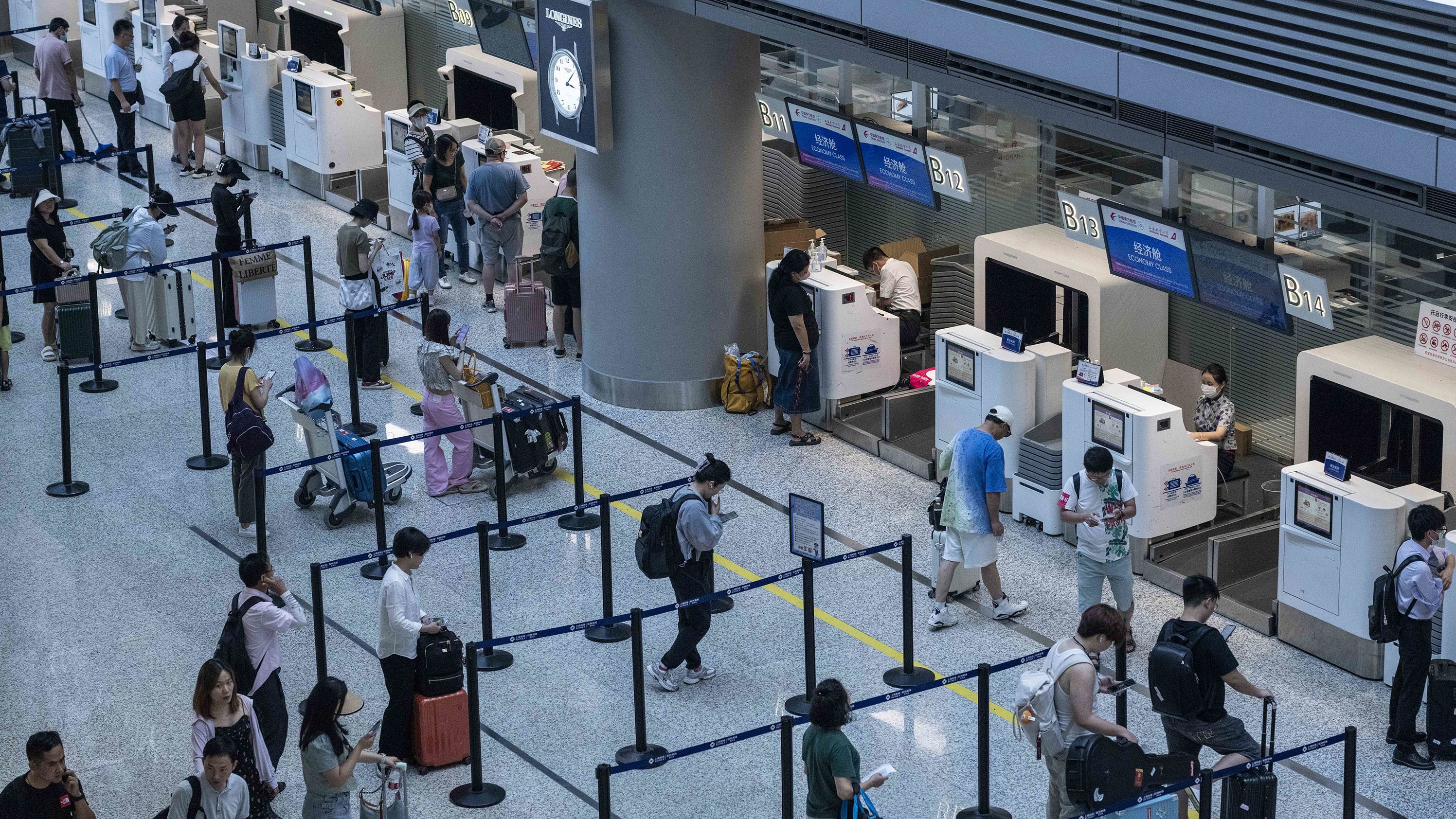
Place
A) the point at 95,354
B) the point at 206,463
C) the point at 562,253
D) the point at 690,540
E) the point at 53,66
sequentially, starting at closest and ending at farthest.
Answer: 1. the point at 690,540
2. the point at 206,463
3. the point at 95,354
4. the point at 562,253
5. the point at 53,66

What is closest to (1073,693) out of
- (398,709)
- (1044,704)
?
(1044,704)

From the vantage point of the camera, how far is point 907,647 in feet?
35.1

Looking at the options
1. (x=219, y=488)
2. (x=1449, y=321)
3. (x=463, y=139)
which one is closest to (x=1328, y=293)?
(x=1449, y=321)

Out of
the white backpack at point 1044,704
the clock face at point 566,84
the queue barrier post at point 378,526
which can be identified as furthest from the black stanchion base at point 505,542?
the white backpack at point 1044,704

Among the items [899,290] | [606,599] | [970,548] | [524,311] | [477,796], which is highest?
[899,290]

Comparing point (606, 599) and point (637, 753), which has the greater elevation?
point (606, 599)

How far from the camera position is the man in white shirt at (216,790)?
7875 mm

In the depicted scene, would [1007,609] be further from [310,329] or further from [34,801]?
[310,329]

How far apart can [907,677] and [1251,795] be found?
2.65 m

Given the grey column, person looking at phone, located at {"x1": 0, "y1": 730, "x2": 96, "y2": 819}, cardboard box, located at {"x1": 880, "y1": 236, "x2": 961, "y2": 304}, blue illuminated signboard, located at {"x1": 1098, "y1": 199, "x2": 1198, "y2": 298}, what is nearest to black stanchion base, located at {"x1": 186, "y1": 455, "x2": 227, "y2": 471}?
the grey column

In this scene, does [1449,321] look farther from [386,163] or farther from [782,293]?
[386,163]

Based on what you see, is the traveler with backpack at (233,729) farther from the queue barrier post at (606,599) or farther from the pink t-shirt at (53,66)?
the pink t-shirt at (53,66)

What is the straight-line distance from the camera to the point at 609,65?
14.0 meters

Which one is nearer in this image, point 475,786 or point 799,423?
point 475,786
